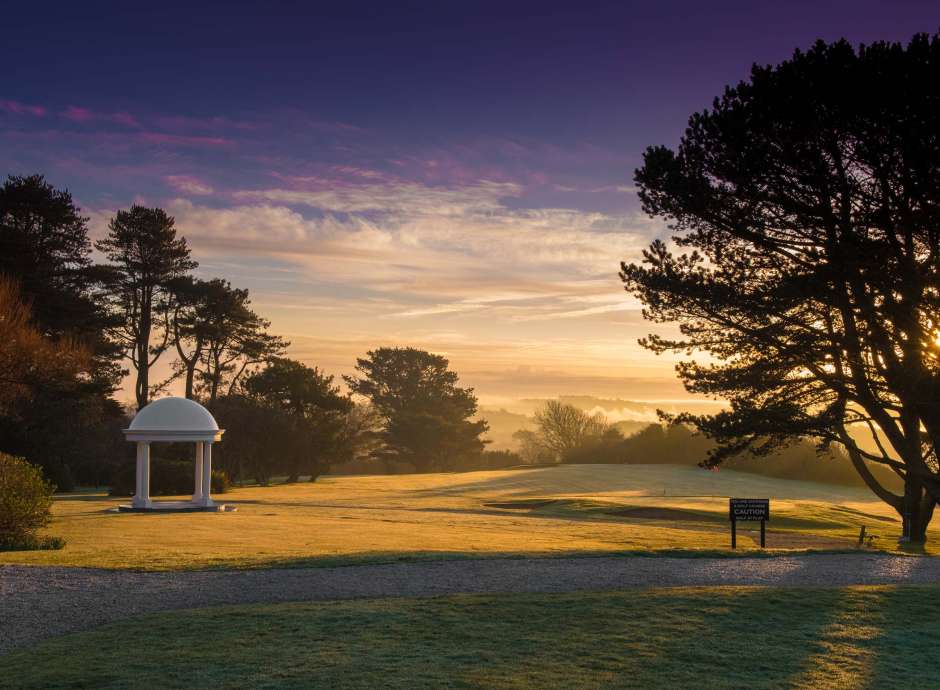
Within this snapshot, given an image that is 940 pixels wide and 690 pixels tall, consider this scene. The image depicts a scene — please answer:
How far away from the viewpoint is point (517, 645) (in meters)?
11.0

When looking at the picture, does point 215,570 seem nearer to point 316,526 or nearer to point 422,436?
point 316,526

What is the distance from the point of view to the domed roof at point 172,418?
122 ft

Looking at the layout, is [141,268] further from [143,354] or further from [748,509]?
A: [748,509]

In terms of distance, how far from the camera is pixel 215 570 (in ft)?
54.7

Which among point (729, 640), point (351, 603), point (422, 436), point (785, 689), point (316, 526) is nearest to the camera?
point (785, 689)

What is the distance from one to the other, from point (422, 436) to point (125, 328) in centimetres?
3346

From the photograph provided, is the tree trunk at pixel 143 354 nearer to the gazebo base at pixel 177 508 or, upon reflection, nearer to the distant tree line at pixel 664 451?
the gazebo base at pixel 177 508

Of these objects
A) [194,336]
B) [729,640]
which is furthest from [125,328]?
[729,640]

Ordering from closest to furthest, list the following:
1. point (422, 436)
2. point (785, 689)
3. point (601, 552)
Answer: point (785, 689) < point (601, 552) < point (422, 436)

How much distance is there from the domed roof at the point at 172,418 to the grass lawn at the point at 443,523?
3.99m

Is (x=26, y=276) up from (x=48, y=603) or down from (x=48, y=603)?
up

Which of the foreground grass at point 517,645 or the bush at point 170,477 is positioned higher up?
the foreground grass at point 517,645

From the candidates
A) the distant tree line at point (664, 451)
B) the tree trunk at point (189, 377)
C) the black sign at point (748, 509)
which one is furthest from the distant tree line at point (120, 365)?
the black sign at point (748, 509)

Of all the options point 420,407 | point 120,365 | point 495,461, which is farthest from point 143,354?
point 495,461
